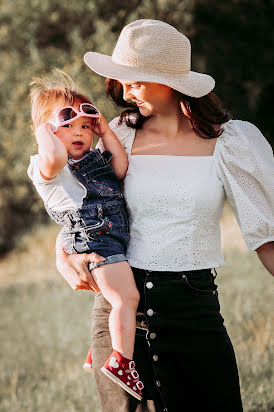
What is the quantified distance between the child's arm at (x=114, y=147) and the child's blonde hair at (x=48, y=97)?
157 millimetres

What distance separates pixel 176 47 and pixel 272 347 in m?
2.98

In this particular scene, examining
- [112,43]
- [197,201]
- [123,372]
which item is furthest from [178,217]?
[112,43]

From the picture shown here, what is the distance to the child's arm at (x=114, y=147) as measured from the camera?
Result: 300cm

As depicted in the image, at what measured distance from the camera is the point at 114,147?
3.03 metres

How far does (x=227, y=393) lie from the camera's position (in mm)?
2729

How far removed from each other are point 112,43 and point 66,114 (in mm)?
8898

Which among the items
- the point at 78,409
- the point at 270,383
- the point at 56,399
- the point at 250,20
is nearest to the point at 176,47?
the point at 270,383

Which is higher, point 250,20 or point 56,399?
point 250,20

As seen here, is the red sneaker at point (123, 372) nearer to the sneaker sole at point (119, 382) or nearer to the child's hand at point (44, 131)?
the sneaker sole at point (119, 382)

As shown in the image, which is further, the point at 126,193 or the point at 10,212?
the point at 10,212

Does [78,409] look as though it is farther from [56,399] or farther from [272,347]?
[272,347]

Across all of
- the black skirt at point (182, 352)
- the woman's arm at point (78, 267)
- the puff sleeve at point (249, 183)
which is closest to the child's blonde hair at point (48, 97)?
the woman's arm at point (78, 267)

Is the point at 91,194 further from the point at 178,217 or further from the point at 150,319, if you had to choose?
the point at 150,319

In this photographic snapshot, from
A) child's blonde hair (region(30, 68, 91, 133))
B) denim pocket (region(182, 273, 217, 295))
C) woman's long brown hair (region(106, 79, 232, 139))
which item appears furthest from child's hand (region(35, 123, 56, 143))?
denim pocket (region(182, 273, 217, 295))
